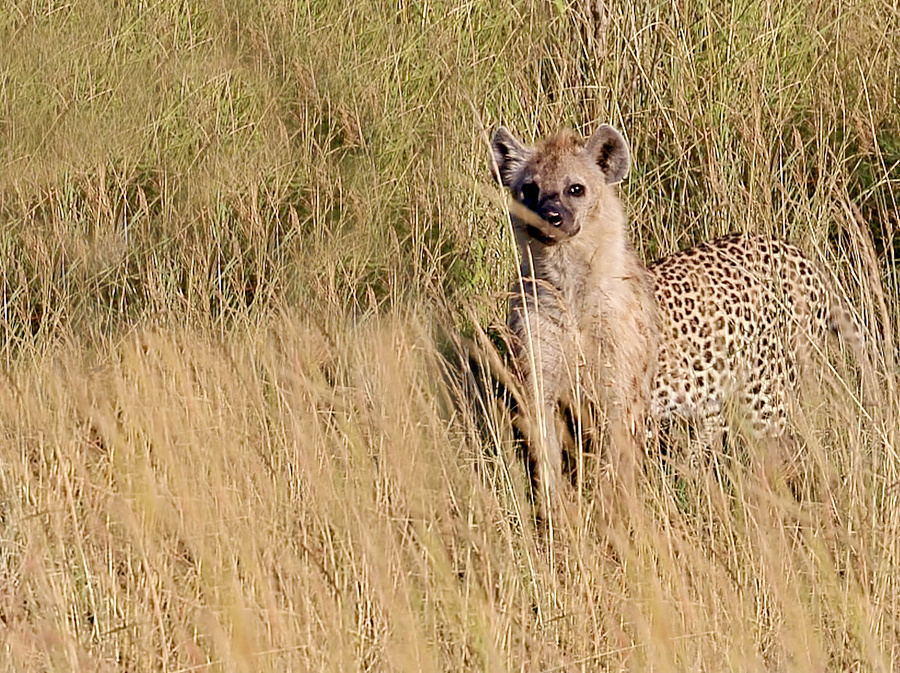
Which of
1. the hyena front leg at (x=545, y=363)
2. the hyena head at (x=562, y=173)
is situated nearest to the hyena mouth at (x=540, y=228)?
the hyena head at (x=562, y=173)

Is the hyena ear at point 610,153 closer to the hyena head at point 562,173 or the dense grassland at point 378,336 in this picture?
the hyena head at point 562,173

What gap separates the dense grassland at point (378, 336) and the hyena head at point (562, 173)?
163 millimetres

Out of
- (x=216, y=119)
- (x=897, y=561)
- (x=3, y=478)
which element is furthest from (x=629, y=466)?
(x=216, y=119)

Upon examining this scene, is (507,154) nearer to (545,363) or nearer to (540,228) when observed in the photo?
(540,228)

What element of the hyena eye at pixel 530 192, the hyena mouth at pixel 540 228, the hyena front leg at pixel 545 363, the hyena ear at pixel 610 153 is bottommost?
the hyena front leg at pixel 545 363

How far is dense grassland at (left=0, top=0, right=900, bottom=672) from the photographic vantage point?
3.05 metres

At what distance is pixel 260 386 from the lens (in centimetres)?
412

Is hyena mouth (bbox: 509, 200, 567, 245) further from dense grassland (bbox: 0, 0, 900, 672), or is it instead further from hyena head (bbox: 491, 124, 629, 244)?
dense grassland (bbox: 0, 0, 900, 672)

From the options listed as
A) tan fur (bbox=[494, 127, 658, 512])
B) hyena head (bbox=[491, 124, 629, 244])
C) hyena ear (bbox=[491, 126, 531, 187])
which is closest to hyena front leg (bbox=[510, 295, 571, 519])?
tan fur (bbox=[494, 127, 658, 512])

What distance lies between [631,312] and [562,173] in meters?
0.47

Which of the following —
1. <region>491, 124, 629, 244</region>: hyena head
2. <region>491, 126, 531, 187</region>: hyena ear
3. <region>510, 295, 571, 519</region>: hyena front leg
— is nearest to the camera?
<region>510, 295, 571, 519</region>: hyena front leg

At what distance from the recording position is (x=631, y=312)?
4590 mm

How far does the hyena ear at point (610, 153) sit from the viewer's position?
4.76m

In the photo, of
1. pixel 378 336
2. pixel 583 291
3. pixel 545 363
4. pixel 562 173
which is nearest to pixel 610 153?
pixel 562 173
